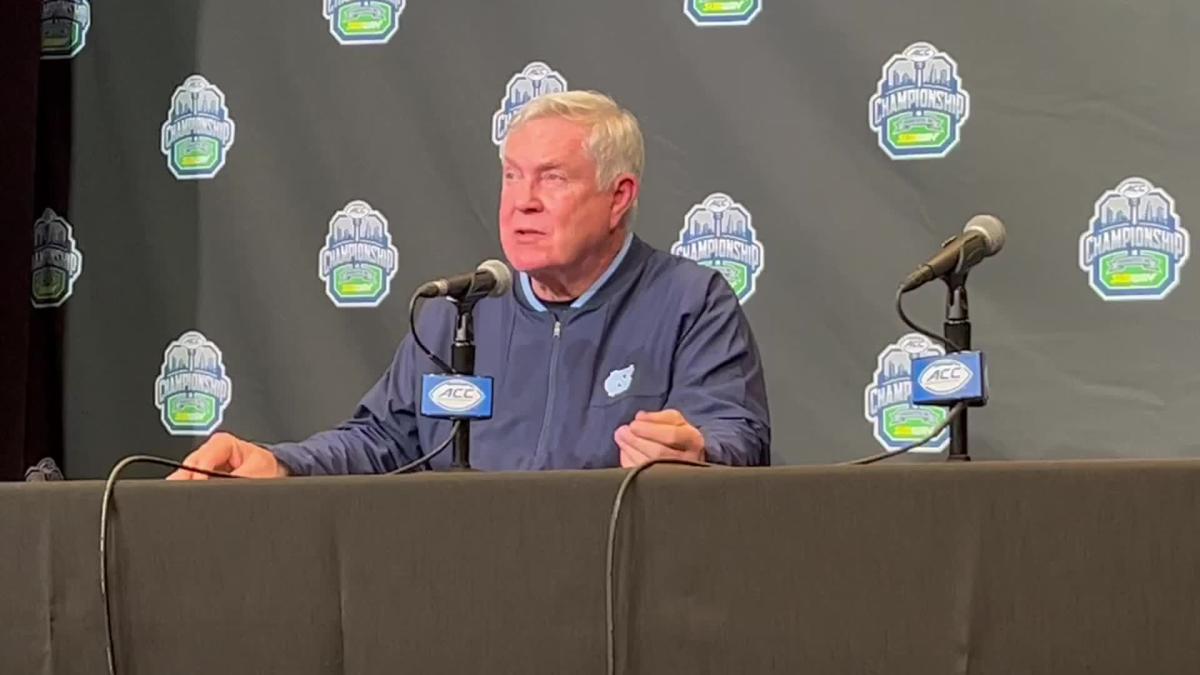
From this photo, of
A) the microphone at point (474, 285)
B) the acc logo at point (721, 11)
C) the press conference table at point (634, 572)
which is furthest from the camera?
the acc logo at point (721, 11)

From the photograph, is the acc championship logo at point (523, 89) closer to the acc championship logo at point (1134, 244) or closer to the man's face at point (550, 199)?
the man's face at point (550, 199)

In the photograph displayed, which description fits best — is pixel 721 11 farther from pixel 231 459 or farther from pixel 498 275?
pixel 231 459

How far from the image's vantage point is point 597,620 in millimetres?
1447

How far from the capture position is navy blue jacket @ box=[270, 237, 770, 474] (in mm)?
2420

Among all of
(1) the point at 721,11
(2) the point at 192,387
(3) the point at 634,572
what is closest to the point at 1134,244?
(1) the point at 721,11

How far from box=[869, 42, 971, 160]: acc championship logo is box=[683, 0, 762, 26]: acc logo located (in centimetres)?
29

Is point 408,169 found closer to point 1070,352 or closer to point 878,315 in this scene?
point 878,315

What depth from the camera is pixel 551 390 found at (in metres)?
2.51

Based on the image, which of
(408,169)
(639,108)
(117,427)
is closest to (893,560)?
(639,108)

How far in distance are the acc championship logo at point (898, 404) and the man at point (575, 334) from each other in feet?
1.47

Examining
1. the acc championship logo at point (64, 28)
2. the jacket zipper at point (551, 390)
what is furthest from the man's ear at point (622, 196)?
the acc championship logo at point (64, 28)

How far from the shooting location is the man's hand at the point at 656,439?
5.92ft

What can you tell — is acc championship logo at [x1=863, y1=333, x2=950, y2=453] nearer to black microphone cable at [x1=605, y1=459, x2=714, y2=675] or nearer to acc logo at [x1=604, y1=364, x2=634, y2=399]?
acc logo at [x1=604, y1=364, x2=634, y2=399]

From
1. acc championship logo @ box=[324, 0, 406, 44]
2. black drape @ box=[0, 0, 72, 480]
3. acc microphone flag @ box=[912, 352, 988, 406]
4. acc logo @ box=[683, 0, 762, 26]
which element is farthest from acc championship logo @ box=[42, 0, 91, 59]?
acc microphone flag @ box=[912, 352, 988, 406]
